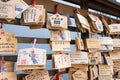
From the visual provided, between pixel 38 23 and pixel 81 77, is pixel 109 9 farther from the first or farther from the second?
pixel 38 23

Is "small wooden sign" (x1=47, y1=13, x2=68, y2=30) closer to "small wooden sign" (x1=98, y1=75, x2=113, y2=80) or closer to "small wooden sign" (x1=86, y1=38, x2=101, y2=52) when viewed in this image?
"small wooden sign" (x1=86, y1=38, x2=101, y2=52)

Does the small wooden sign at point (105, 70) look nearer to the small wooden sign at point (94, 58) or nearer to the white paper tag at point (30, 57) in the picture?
the small wooden sign at point (94, 58)

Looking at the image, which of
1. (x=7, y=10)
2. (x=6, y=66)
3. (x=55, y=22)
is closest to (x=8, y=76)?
(x=6, y=66)

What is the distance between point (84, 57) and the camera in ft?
6.79

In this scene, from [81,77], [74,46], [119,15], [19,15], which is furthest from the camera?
[119,15]

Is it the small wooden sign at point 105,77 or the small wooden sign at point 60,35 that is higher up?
the small wooden sign at point 60,35

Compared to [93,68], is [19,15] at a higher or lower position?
higher

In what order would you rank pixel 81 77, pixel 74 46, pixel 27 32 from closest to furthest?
1. pixel 27 32
2. pixel 81 77
3. pixel 74 46

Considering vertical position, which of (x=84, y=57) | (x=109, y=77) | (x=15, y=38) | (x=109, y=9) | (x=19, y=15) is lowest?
(x=109, y=77)

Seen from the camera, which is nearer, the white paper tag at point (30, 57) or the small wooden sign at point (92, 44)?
the white paper tag at point (30, 57)

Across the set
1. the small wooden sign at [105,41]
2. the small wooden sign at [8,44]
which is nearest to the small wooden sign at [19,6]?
the small wooden sign at [8,44]

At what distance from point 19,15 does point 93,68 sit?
1003 mm

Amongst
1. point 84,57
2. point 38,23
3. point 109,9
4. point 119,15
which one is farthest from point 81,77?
point 119,15

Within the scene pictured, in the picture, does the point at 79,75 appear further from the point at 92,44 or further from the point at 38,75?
the point at 38,75
